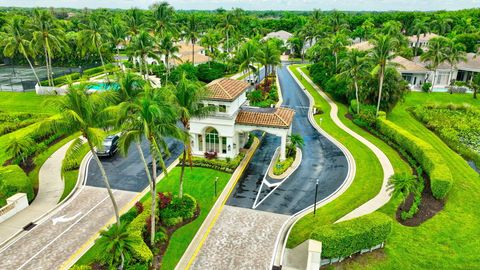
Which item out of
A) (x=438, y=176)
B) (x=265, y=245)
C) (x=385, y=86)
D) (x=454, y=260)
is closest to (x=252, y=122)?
(x=265, y=245)

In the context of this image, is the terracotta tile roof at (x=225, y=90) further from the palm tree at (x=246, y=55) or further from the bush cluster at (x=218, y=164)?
the palm tree at (x=246, y=55)

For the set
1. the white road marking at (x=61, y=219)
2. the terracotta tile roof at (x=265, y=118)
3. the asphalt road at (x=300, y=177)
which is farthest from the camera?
the terracotta tile roof at (x=265, y=118)

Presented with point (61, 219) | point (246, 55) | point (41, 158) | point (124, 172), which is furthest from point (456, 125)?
point (41, 158)

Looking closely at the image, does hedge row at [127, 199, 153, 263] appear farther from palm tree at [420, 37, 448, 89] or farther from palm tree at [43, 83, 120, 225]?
palm tree at [420, 37, 448, 89]

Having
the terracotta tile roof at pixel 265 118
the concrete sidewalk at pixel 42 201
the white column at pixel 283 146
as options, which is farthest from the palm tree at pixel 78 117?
the white column at pixel 283 146

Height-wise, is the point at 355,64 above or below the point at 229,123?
above

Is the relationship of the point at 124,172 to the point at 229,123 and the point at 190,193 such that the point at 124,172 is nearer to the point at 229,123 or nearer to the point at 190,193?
the point at 190,193
